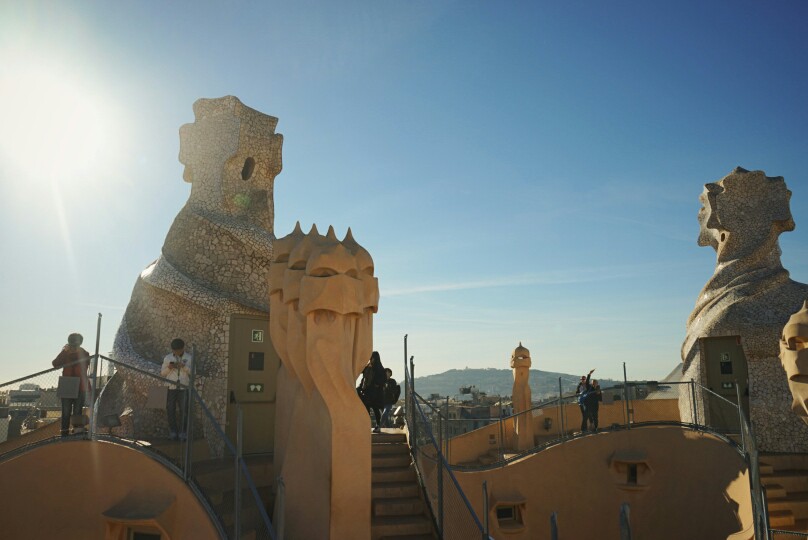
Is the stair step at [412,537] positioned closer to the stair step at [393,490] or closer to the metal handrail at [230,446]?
the stair step at [393,490]

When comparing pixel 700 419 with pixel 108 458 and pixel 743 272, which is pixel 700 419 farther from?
pixel 108 458

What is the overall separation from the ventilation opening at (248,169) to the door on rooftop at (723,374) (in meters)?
10.6

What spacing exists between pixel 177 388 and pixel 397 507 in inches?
124

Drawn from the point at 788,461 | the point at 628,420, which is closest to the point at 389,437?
the point at 628,420

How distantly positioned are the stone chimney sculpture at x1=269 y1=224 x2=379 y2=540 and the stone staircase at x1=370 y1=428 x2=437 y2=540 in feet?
1.67

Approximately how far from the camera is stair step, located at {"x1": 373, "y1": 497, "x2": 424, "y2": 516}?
26.6ft

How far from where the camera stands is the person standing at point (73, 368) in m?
7.71

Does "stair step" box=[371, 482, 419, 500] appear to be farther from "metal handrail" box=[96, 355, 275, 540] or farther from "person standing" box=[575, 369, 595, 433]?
"person standing" box=[575, 369, 595, 433]

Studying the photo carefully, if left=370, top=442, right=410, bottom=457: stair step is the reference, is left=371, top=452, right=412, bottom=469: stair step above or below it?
below

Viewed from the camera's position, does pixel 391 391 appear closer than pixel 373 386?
No

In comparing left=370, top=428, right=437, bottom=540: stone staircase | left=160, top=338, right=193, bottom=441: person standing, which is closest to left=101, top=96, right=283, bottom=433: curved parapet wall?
left=160, top=338, right=193, bottom=441: person standing

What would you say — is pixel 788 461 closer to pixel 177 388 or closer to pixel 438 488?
pixel 438 488

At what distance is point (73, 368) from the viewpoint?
787 centimetres

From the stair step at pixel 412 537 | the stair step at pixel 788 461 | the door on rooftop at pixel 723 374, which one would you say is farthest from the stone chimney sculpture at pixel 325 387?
the door on rooftop at pixel 723 374
